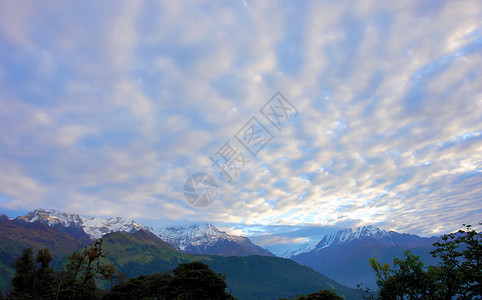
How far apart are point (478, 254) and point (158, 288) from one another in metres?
87.2

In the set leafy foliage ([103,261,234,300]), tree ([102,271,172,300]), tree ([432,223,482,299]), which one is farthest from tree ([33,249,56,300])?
tree ([432,223,482,299])

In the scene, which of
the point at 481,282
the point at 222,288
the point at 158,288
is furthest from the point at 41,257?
the point at 481,282

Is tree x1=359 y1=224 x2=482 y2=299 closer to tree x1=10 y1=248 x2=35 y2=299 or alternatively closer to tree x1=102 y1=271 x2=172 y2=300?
tree x1=102 y1=271 x2=172 y2=300

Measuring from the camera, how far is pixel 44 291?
81688 mm

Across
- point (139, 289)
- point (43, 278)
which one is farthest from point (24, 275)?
point (139, 289)

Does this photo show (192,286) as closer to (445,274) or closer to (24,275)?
(445,274)

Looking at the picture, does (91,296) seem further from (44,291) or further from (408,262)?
(408,262)

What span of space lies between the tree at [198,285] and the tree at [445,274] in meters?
44.2

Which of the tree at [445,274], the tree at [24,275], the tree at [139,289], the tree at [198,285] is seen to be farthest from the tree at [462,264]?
the tree at [24,275]

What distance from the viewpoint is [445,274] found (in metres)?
25.7

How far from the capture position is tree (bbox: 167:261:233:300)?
64438 mm

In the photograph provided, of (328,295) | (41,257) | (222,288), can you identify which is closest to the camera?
(222,288)

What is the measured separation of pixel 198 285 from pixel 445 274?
185 ft

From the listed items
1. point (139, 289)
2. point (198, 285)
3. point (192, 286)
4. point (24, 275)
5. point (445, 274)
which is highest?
point (445, 274)
